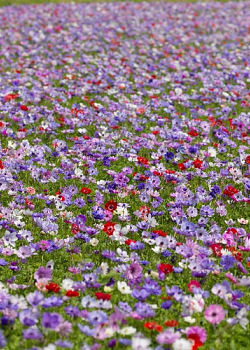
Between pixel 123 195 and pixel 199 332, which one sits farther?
pixel 123 195

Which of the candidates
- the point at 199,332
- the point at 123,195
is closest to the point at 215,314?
the point at 199,332

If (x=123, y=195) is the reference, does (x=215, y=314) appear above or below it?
above

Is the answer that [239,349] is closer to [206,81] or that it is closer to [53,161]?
[53,161]

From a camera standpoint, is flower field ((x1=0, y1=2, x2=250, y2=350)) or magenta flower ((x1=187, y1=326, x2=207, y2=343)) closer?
magenta flower ((x1=187, y1=326, x2=207, y2=343))

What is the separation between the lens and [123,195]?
6.26 m

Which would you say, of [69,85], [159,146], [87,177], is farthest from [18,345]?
[69,85]

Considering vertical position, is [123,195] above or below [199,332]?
below

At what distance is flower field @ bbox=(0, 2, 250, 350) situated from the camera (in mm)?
3903

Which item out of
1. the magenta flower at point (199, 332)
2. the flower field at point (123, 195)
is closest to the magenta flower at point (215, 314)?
the flower field at point (123, 195)

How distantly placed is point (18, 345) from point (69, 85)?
27.4ft

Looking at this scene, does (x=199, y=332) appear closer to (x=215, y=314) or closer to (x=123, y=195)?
(x=215, y=314)

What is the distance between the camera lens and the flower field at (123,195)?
3.90 m

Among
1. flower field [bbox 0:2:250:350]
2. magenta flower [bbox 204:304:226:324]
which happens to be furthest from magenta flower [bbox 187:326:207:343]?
magenta flower [bbox 204:304:226:324]

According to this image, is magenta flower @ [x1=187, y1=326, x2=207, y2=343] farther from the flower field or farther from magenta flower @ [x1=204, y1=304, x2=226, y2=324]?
magenta flower @ [x1=204, y1=304, x2=226, y2=324]
